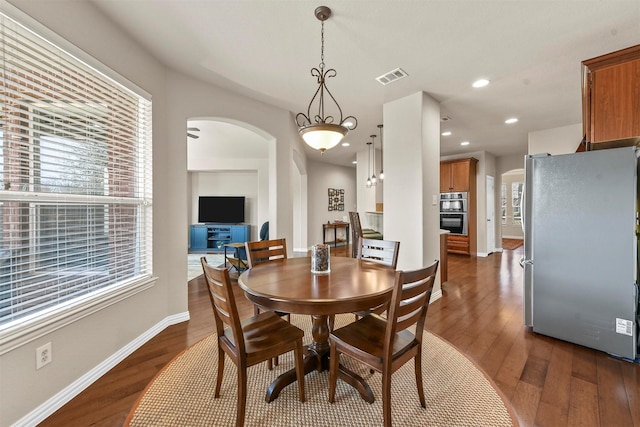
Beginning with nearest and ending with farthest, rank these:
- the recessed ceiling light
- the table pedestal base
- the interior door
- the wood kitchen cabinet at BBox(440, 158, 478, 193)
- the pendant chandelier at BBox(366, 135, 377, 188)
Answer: the table pedestal base < the recessed ceiling light < the pendant chandelier at BBox(366, 135, 377, 188) < the wood kitchen cabinet at BBox(440, 158, 478, 193) < the interior door

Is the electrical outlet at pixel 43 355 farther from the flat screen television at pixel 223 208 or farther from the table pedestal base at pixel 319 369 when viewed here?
the flat screen television at pixel 223 208

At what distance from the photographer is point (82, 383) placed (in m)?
1.84

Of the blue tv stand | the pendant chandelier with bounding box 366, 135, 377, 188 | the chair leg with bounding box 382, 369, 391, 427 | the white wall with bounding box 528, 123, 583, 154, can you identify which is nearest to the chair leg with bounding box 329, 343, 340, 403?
the chair leg with bounding box 382, 369, 391, 427

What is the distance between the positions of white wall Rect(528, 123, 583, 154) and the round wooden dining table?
490 centimetres

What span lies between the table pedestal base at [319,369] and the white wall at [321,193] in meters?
5.84

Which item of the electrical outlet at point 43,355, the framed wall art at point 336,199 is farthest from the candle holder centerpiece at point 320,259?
the framed wall art at point 336,199

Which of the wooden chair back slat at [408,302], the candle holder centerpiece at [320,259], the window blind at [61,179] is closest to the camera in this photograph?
the wooden chair back slat at [408,302]

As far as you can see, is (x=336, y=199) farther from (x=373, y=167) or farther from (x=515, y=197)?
(x=515, y=197)

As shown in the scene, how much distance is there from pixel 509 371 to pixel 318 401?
147cm

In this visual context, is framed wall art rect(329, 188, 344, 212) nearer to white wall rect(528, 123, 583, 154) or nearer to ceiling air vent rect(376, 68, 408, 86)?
white wall rect(528, 123, 583, 154)

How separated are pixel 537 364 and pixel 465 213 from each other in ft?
16.2

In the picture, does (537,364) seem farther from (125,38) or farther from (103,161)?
(125,38)

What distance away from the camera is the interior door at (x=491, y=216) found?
6.89 metres

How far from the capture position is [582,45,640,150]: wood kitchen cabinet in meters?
2.11
